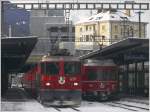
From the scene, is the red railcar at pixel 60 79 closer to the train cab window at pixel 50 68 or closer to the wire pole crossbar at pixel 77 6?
the train cab window at pixel 50 68

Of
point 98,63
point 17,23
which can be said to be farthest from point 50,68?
point 17,23

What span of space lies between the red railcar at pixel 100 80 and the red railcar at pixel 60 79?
19.9 ft

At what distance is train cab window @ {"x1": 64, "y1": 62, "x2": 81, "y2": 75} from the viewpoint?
2695 cm

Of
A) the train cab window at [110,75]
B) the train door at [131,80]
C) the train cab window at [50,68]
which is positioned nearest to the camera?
the train cab window at [50,68]

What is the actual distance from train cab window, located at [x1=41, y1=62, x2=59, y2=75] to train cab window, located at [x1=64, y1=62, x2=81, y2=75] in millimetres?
436

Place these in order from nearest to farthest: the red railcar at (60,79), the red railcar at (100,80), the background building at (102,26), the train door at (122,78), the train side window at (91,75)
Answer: the red railcar at (60,79) < the red railcar at (100,80) < the train side window at (91,75) < the train door at (122,78) < the background building at (102,26)

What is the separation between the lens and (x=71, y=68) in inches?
1064

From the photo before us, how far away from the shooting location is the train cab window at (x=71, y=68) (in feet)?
88.4

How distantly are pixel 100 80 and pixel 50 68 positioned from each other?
6751 mm

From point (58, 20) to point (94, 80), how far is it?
81004 millimetres

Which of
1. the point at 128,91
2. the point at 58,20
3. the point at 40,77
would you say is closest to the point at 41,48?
the point at 58,20

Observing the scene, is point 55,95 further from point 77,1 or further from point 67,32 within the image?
point 67,32

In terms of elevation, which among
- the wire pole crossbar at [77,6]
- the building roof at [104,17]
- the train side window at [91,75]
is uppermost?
the building roof at [104,17]

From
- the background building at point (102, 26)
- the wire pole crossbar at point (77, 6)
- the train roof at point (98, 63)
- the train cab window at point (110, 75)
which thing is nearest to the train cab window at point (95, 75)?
the train cab window at point (110, 75)
